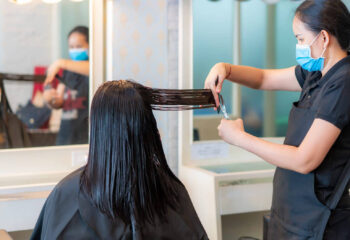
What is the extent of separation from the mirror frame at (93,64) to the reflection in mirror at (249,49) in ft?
1.67

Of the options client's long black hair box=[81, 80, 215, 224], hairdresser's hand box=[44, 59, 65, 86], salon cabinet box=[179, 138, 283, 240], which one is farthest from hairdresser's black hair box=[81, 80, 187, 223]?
hairdresser's hand box=[44, 59, 65, 86]

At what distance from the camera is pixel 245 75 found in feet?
5.94

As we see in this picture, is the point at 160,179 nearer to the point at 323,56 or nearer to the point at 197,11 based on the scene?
the point at 323,56

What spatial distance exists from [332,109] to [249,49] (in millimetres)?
1340

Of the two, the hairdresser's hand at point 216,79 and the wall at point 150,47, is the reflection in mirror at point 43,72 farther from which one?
the hairdresser's hand at point 216,79

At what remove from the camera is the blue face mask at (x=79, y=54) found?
232 cm

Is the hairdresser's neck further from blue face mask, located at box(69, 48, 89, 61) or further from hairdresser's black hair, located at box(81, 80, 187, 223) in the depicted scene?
blue face mask, located at box(69, 48, 89, 61)

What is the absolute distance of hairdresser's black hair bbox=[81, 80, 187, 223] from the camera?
120 centimetres

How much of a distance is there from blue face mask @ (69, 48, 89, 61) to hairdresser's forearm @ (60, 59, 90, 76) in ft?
0.07

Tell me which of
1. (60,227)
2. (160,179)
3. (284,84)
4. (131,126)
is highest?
(284,84)

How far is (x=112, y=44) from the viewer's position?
240cm

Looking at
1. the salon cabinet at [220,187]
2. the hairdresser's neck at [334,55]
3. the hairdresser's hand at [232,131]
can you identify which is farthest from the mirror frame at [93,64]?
the hairdresser's neck at [334,55]

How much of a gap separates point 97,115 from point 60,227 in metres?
0.32

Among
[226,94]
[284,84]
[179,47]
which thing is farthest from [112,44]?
[284,84]
